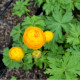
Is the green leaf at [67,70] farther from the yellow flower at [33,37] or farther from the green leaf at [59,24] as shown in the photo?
the green leaf at [59,24]

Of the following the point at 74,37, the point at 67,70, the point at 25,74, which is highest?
the point at 74,37

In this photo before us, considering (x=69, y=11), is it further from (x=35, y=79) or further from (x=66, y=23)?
(x=35, y=79)

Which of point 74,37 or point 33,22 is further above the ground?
point 33,22

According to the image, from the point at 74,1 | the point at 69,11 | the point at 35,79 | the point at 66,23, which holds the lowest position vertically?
the point at 35,79

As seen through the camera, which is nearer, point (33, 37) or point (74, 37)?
point (33, 37)

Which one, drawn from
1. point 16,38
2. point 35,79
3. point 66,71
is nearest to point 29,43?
point 66,71

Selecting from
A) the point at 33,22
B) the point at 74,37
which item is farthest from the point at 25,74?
the point at 74,37

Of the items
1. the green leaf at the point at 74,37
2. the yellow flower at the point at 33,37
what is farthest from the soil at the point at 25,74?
the yellow flower at the point at 33,37

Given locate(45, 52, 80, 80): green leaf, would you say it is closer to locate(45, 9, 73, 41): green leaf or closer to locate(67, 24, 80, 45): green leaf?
locate(67, 24, 80, 45): green leaf

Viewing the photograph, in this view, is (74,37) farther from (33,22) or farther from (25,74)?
(25,74)

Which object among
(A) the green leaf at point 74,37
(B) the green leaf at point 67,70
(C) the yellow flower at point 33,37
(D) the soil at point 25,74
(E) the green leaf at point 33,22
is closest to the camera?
(C) the yellow flower at point 33,37

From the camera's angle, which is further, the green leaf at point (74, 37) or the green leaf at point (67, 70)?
the green leaf at point (74, 37)
